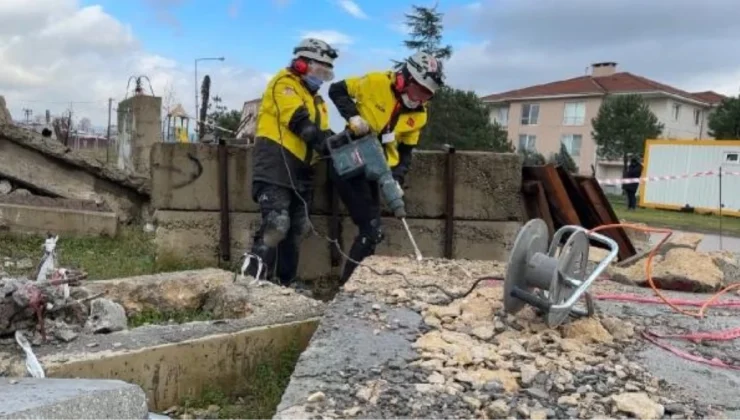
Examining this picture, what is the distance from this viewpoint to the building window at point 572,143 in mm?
49781

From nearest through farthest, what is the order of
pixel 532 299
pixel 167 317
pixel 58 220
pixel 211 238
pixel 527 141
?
pixel 532 299 < pixel 167 317 < pixel 211 238 < pixel 58 220 < pixel 527 141

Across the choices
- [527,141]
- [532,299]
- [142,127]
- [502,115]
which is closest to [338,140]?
[532,299]

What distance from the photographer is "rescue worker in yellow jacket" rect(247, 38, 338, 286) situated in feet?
17.0

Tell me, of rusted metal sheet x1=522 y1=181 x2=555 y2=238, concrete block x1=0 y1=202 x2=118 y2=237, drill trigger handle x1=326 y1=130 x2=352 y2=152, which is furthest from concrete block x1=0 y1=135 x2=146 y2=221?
rusted metal sheet x1=522 y1=181 x2=555 y2=238

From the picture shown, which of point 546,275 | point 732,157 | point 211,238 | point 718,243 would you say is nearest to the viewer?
point 546,275

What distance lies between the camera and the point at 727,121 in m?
35.4

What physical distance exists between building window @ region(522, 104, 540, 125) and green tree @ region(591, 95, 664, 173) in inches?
403

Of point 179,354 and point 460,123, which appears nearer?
point 179,354

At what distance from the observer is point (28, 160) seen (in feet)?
29.5

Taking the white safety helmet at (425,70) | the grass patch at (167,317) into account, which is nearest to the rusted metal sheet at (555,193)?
the white safety helmet at (425,70)

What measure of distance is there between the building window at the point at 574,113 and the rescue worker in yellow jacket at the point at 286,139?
46521mm

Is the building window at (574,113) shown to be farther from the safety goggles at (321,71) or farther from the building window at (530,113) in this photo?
the safety goggles at (321,71)

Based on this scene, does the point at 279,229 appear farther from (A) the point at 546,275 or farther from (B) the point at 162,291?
(A) the point at 546,275

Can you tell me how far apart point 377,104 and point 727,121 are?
115 feet
